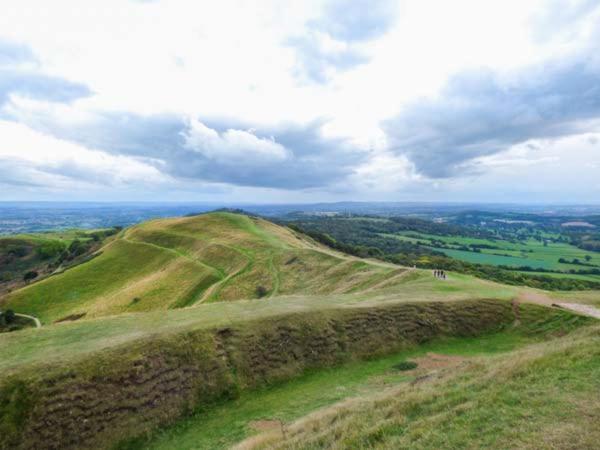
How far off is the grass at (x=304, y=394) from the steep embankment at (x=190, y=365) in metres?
0.70

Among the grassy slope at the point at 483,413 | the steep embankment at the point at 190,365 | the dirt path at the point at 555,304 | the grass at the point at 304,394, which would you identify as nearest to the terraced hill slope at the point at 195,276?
the steep embankment at the point at 190,365

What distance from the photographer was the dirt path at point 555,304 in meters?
26.7

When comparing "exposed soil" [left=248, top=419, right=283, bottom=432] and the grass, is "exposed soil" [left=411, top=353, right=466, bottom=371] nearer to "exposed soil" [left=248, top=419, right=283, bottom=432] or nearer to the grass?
the grass

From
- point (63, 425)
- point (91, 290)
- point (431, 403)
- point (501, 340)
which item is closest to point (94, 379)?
point (63, 425)

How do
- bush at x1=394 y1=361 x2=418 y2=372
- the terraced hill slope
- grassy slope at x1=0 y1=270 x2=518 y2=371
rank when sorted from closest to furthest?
1. grassy slope at x1=0 y1=270 x2=518 y2=371
2. bush at x1=394 y1=361 x2=418 y2=372
3. the terraced hill slope

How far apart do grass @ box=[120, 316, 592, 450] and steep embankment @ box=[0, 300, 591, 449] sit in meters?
0.70

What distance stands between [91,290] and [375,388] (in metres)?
63.8

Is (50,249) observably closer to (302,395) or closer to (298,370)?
(298,370)

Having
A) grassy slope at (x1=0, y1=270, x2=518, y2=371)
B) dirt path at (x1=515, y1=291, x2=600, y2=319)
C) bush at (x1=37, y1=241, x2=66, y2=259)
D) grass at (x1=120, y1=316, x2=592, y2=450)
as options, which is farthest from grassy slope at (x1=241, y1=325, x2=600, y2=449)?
bush at (x1=37, y1=241, x2=66, y2=259)

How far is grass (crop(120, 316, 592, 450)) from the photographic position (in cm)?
1591

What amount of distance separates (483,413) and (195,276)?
5494 centimetres

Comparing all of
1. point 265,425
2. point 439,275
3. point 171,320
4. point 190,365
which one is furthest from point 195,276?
point 265,425

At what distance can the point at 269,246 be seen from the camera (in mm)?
67500

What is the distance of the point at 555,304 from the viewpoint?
28.5m
